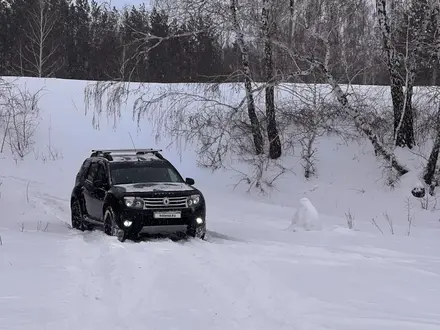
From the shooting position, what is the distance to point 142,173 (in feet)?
38.1

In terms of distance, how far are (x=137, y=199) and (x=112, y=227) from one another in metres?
0.75

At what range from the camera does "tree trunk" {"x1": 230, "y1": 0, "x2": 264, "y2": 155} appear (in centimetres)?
1784

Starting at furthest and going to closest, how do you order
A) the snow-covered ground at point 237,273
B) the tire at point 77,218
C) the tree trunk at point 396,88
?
the tree trunk at point 396,88 < the tire at point 77,218 < the snow-covered ground at point 237,273

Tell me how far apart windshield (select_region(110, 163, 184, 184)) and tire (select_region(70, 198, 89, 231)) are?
5.31 feet

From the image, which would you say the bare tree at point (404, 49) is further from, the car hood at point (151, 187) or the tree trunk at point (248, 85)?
the car hood at point (151, 187)

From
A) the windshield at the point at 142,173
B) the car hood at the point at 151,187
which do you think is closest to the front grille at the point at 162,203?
the car hood at the point at 151,187

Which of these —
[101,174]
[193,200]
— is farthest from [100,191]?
[193,200]

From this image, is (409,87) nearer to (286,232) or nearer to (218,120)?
(218,120)

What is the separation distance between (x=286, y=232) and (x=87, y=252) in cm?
481

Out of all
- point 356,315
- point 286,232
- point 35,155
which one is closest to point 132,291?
point 356,315

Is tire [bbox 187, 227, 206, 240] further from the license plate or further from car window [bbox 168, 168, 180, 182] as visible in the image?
car window [bbox 168, 168, 180, 182]

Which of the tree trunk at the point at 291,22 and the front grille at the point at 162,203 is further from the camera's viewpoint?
the tree trunk at the point at 291,22

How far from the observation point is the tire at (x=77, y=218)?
12.4 meters

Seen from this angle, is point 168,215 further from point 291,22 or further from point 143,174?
point 291,22
